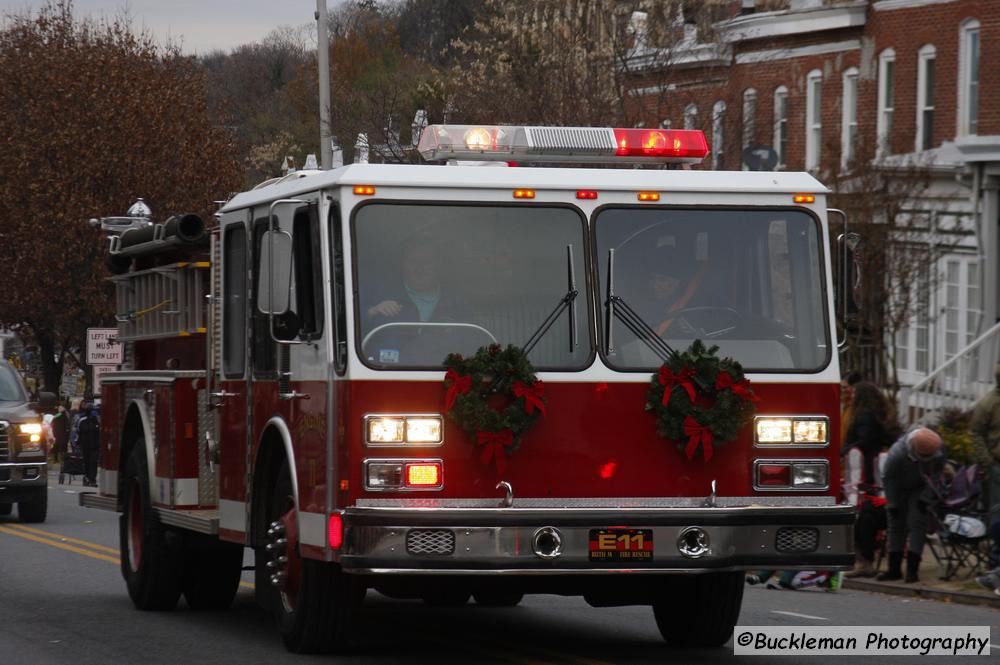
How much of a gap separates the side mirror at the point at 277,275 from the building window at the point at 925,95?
20855 mm

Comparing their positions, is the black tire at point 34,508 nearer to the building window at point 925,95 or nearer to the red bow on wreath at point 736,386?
the building window at point 925,95

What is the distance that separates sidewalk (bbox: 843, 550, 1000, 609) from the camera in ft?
50.9

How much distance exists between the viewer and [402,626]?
12344 mm

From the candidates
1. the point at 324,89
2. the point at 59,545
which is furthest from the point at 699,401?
the point at 324,89

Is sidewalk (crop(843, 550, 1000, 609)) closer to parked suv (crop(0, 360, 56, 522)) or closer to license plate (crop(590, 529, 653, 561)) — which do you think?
license plate (crop(590, 529, 653, 561))

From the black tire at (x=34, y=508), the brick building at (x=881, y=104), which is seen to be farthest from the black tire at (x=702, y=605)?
the black tire at (x=34, y=508)

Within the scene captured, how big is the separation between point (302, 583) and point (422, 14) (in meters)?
84.4

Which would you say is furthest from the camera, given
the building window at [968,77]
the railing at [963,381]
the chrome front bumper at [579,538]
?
the building window at [968,77]

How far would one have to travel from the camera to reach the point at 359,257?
965 cm

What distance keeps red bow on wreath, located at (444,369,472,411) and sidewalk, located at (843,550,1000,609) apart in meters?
7.28

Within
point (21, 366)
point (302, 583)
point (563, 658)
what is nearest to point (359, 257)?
point (302, 583)

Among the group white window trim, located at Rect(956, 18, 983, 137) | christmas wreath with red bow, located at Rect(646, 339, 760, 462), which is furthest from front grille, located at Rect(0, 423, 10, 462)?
christmas wreath with red bow, located at Rect(646, 339, 760, 462)

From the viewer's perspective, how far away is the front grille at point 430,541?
930cm

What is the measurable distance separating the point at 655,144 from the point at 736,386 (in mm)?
1802
